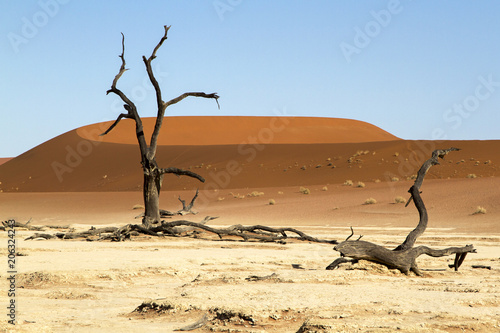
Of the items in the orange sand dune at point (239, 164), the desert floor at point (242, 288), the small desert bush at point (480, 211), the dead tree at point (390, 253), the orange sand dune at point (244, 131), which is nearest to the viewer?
the desert floor at point (242, 288)

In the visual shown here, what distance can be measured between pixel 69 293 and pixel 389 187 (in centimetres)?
2994

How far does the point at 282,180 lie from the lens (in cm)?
5838

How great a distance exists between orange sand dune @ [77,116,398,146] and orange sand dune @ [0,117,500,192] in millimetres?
4798

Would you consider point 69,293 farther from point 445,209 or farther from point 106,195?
point 106,195

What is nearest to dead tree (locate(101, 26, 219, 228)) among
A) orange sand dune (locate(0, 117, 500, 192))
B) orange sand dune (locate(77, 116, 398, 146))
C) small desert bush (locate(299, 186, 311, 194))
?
small desert bush (locate(299, 186, 311, 194))

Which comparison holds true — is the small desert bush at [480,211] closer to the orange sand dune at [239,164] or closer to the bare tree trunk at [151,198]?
the bare tree trunk at [151,198]

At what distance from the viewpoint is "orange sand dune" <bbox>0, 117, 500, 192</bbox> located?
56.7 meters

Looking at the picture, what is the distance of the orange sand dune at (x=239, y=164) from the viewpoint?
5666 centimetres

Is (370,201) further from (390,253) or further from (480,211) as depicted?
(390,253)

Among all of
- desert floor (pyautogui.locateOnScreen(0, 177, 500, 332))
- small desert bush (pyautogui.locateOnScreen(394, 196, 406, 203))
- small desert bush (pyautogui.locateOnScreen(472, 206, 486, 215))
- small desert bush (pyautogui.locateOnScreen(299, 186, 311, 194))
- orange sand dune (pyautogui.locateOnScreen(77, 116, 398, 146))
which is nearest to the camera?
desert floor (pyautogui.locateOnScreen(0, 177, 500, 332))

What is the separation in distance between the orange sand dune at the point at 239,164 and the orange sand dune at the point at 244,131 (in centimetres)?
480

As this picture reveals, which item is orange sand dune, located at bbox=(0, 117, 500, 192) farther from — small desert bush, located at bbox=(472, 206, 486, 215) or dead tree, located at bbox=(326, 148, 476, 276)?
dead tree, located at bbox=(326, 148, 476, 276)

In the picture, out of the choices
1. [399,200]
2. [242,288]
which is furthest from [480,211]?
[242,288]

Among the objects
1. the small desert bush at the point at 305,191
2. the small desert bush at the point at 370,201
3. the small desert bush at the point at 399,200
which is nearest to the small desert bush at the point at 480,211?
the small desert bush at the point at 399,200
